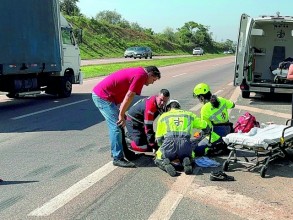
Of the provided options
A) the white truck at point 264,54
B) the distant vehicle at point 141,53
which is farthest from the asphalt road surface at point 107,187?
the distant vehicle at point 141,53

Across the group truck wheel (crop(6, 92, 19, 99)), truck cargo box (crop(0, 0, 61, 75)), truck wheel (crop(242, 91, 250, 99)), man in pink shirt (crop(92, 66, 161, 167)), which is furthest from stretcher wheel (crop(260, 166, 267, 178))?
truck wheel (crop(6, 92, 19, 99))

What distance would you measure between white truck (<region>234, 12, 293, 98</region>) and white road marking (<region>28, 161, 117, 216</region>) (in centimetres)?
816

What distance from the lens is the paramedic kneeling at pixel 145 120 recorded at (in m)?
6.86

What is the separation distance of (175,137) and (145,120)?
3.18ft

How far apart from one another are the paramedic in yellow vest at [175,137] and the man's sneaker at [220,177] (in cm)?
37

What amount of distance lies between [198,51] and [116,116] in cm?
7907

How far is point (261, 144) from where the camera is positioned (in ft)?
18.8

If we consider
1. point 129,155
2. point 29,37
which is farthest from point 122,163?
point 29,37

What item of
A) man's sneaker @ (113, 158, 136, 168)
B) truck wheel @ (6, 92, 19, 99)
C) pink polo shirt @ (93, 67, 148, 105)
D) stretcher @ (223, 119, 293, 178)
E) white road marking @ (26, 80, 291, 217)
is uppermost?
pink polo shirt @ (93, 67, 148, 105)

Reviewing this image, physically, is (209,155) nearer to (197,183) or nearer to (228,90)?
(197,183)

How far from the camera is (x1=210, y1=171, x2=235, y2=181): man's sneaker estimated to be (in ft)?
18.2

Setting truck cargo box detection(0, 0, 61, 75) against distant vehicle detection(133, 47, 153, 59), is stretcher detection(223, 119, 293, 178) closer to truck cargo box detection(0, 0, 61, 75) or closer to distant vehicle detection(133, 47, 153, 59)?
truck cargo box detection(0, 0, 61, 75)

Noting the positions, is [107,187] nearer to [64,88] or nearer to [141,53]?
[64,88]

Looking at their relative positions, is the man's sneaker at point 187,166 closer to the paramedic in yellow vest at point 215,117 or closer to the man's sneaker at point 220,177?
the man's sneaker at point 220,177
